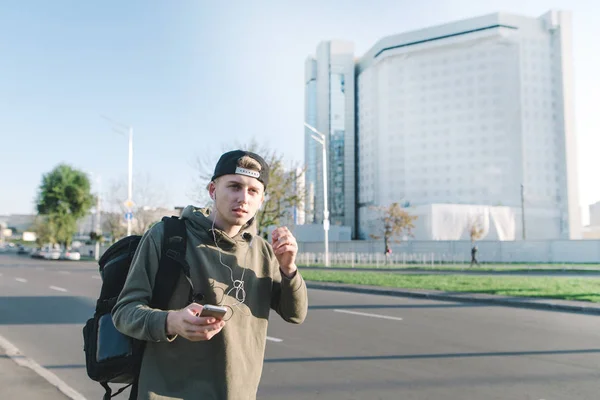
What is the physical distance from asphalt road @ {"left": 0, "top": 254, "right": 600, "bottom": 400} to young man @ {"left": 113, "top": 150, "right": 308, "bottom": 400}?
327cm

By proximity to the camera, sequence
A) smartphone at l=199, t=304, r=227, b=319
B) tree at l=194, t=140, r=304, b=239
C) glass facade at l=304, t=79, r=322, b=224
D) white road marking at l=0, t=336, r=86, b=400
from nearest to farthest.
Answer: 1. smartphone at l=199, t=304, r=227, b=319
2. white road marking at l=0, t=336, r=86, b=400
3. tree at l=194, t=140, r=304, b=239
4. glass facade at l=304, t=79, r=322, b=224

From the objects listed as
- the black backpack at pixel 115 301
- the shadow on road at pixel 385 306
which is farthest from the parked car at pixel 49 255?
the black backpack at pixel 115 301

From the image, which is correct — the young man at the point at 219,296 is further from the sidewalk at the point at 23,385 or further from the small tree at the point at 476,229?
the small tree at the point at 476,229

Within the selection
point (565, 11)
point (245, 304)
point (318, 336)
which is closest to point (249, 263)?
point (245, 304)

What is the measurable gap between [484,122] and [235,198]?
64025 millimetres

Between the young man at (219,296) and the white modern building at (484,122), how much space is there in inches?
2001

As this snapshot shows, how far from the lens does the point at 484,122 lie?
60406 mm

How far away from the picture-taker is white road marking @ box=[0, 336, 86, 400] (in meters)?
4.81

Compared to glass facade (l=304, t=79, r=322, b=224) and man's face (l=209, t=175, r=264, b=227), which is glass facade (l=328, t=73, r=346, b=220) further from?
man's face (l=209, t=175, r=264, b=227)

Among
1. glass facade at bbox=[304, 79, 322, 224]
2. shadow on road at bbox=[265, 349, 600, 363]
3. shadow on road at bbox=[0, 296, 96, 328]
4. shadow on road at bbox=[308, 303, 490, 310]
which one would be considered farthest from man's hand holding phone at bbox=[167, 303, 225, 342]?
glass facade at bbox=[304, 79, 322, 224]

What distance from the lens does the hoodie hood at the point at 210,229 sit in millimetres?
1892

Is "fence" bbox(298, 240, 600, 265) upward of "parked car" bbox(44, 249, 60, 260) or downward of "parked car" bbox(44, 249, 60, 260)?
upward

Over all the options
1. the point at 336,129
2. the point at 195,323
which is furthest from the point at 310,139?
the point at 195,323

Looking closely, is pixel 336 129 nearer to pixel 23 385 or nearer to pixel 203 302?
pixel 23 385
